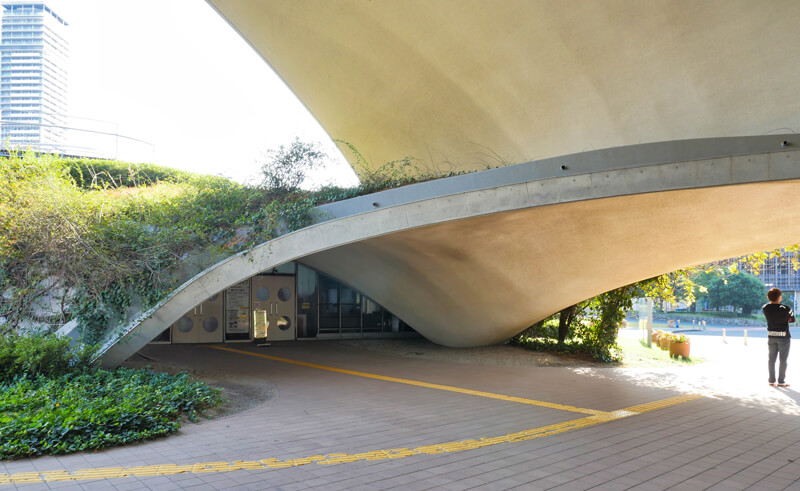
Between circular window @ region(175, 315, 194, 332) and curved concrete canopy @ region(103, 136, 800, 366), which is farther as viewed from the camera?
circular window @ region(175, 315, 194, 332)

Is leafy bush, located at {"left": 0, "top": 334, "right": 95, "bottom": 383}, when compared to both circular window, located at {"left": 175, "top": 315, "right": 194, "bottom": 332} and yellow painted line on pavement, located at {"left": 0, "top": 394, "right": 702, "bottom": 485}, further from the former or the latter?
circular window, located at {"left": 175, "top": 315, "right": 194, "bottom": 332}

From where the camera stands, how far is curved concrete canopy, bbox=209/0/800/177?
1016cm

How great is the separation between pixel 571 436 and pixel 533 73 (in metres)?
10.4

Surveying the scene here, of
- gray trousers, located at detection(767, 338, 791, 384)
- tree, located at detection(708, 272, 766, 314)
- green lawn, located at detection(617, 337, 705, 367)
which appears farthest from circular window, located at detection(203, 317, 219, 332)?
tree, located at detection(708, 272, 766, 314)

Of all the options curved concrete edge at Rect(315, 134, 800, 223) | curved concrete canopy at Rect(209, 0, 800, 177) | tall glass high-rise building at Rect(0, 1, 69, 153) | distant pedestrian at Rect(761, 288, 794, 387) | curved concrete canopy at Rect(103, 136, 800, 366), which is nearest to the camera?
curved concrete edge at Rect(315, 134, 800, 223)

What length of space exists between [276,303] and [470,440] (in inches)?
487

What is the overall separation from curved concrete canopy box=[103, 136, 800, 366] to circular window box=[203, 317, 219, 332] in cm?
483

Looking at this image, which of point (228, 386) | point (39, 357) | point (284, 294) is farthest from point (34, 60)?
point (228, 386)

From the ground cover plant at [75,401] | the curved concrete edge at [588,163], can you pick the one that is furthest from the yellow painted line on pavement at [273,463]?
the curved concrete edge at [588,163]

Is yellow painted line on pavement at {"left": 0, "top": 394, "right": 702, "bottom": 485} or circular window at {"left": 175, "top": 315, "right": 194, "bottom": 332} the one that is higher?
circular window at {"left": 175, "top": 315, "right": 194, "bottom": 332}

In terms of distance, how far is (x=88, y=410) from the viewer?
5.76 m

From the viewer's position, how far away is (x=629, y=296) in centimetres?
1378

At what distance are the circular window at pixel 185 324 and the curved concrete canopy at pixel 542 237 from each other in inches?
→ 204

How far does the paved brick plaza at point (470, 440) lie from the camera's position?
4.52 metres
